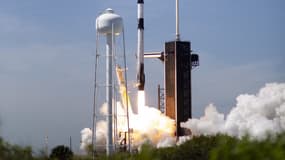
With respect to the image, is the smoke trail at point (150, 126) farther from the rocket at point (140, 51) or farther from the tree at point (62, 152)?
the tree at point (62, 152)

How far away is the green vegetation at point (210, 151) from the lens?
10.8ft

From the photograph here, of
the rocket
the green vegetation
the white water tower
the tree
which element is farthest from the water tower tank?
the green vegetation

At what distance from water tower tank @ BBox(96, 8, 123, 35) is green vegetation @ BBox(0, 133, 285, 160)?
9947 mm

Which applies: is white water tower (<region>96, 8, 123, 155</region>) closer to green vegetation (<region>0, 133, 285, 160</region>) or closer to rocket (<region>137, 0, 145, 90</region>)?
rocket (<region>137, 0, 145, 90</region>)

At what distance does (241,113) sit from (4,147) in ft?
106

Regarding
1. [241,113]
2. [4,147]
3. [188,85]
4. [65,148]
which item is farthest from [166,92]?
[4,147]

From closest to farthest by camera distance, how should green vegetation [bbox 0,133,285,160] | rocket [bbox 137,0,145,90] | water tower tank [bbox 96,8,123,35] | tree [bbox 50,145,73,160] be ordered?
1. green vegetation [bbox 0,133,285,160]
2. tree [bbox 50,145,73,160]
3. water tower tank [bbox 96,8,123,35]
4. rocket [bbox 137,0,145,90]

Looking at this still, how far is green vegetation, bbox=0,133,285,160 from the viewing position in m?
3.30

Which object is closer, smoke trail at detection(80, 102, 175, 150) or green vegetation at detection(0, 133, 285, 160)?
green vegetation at detection(0, 133, 285, 160)

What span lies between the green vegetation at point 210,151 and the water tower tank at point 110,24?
995cm

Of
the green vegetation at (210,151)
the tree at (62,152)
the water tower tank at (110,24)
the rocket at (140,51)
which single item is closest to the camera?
the green vegetation at (210,151)

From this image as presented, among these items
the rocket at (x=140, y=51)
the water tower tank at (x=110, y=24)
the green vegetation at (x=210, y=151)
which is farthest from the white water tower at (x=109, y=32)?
the green vegetation at (x=210, y=151)

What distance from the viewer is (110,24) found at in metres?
32.9

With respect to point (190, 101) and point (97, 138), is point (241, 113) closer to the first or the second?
point (190, 101)
